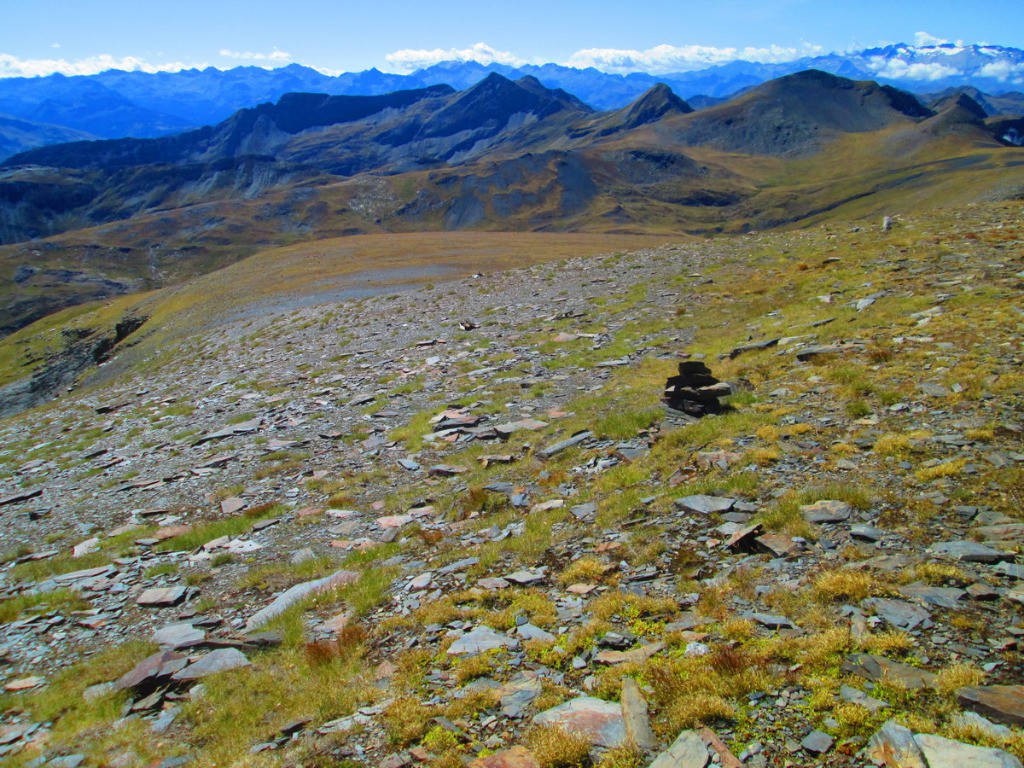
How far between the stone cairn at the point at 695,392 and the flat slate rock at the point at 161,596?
11.5m

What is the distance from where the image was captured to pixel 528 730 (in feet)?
20.6

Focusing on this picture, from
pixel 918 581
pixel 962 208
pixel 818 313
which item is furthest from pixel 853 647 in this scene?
pixel 962 208

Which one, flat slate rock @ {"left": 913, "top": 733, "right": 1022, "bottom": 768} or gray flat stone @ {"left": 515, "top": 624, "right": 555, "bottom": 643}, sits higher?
Answer: flat slate rock @ {"left": 913, "top": 733, "right": 1022, "bottom": 768}

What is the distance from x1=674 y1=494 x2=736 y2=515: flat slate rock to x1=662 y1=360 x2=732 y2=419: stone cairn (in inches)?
176

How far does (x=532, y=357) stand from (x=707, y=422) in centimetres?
1076

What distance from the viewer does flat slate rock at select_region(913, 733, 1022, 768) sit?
4.78 meters

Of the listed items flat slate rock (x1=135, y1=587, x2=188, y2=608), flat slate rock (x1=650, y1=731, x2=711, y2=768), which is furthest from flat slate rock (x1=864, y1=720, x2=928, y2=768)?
flat slate rock (x1=135, y1=587, x2=188, y2=608)

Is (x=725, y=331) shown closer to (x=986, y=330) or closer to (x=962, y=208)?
(x=986, y=330)

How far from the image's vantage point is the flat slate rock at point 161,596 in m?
10.9

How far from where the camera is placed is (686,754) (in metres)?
5.50

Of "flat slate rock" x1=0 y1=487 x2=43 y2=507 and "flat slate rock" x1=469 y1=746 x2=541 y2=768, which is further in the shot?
"flat slate rock" x1=0 y1=487 x2=43 y2=507

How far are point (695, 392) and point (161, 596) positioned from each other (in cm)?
1236

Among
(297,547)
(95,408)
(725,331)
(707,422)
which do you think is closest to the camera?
(297,547)

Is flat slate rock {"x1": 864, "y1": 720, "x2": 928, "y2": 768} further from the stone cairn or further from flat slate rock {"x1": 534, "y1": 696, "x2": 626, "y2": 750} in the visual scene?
the stone cairn
